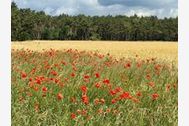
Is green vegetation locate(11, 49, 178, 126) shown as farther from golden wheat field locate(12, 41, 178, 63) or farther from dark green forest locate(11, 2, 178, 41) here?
dark green forest locate(11, 2, 178, 41)

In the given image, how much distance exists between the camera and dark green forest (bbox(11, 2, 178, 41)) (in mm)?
103713

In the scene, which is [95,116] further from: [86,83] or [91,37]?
[91,37]

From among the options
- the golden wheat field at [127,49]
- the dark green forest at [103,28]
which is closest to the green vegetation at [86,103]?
the golden wheat field at [127,49]

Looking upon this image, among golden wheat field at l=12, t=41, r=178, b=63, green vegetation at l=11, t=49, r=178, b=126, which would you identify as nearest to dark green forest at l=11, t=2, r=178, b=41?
golden wheat field at l=12, t=41, r=178, b=63

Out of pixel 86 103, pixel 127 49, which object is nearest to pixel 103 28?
pixel 127 49

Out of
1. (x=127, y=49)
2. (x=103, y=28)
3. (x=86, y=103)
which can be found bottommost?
(x=86, y=103)

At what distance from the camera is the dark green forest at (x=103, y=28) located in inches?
4083

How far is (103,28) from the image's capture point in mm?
117812

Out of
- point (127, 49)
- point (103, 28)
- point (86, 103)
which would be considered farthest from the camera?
point (103, 28)

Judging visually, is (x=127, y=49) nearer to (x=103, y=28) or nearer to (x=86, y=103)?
(x=86, y=103)

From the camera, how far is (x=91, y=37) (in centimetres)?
11162

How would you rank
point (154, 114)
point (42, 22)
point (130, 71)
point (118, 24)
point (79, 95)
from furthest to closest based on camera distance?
point (118, 24) < point (42, 22) < point (130, 71) < point (79, 95) < point (154, 114)

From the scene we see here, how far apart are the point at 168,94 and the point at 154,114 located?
3.40ft

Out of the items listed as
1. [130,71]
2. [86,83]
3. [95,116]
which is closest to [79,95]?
[86,83]
